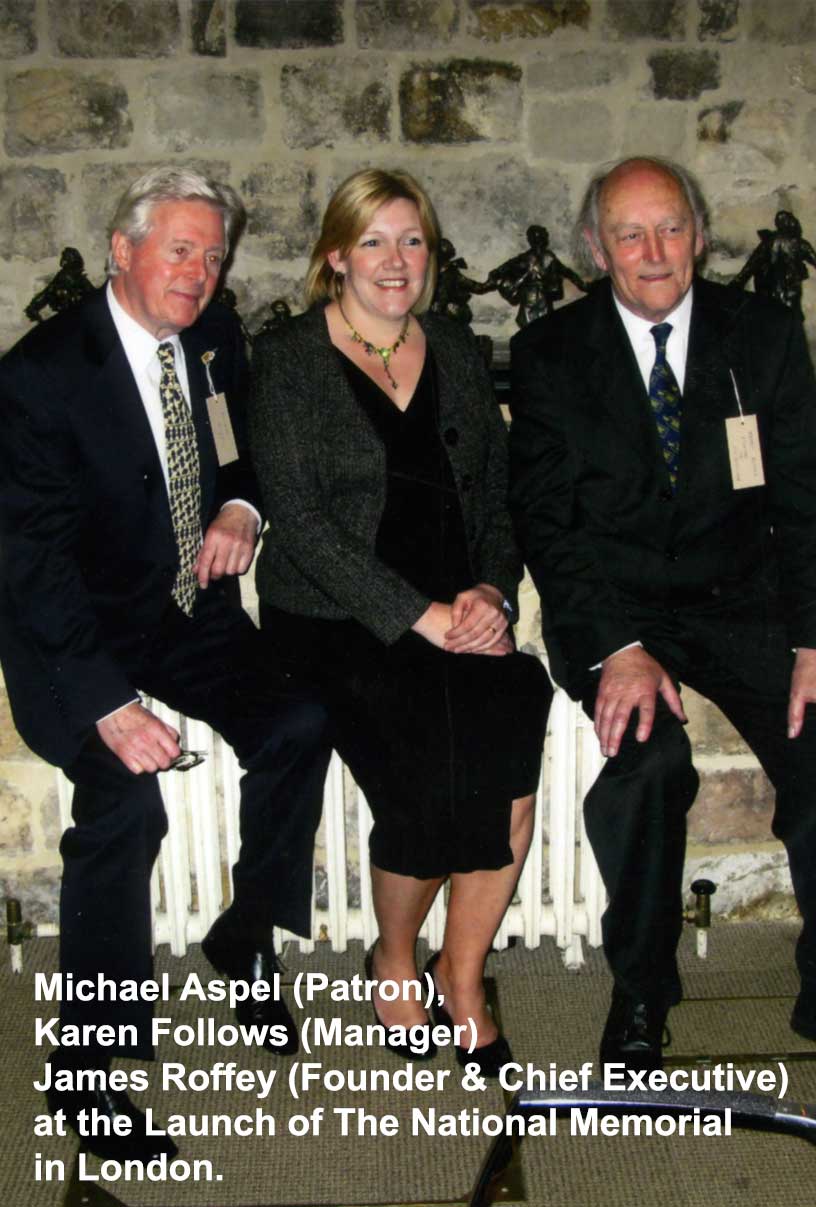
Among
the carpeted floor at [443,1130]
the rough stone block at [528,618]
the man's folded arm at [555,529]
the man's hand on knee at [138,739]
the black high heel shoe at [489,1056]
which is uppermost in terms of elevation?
the man's folded arm at [555,529]

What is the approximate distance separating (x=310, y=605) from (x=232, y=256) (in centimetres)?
95

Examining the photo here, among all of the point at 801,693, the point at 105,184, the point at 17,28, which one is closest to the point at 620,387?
the point at 801,693

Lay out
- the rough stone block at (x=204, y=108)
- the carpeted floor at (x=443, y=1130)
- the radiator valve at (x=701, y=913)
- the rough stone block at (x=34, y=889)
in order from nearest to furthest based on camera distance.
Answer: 1. the carpeted floor at (x=443, y=1130)
2. the radiator valve at (x=701, y=913)
3. the rough stone block at (x=34, y=889)
4. the rough stone block at (x=204, y=108)

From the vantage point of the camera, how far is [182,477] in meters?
2.03

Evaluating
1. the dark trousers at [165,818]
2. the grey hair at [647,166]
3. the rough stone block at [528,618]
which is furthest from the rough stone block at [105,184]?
the rough stone block at [528,618]

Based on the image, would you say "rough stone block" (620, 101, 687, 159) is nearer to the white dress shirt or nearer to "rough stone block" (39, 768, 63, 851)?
the white dress shirt

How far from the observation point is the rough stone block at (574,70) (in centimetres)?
261

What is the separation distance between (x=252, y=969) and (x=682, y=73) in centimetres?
201

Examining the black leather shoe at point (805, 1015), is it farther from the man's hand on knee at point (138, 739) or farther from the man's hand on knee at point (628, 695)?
the man's hand on knee at point (138, 739)

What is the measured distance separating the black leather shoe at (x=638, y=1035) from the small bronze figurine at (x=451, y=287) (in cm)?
138

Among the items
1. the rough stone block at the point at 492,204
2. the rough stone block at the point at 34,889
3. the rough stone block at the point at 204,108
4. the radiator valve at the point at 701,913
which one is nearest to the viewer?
the radiator valve at the point at 701,913

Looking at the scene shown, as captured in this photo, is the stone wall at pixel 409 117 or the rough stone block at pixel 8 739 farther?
the stone wall at pixel 409 117

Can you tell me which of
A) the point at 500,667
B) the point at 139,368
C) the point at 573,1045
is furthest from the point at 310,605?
the point at 573,1045

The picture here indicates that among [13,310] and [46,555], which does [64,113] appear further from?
[46,555]
